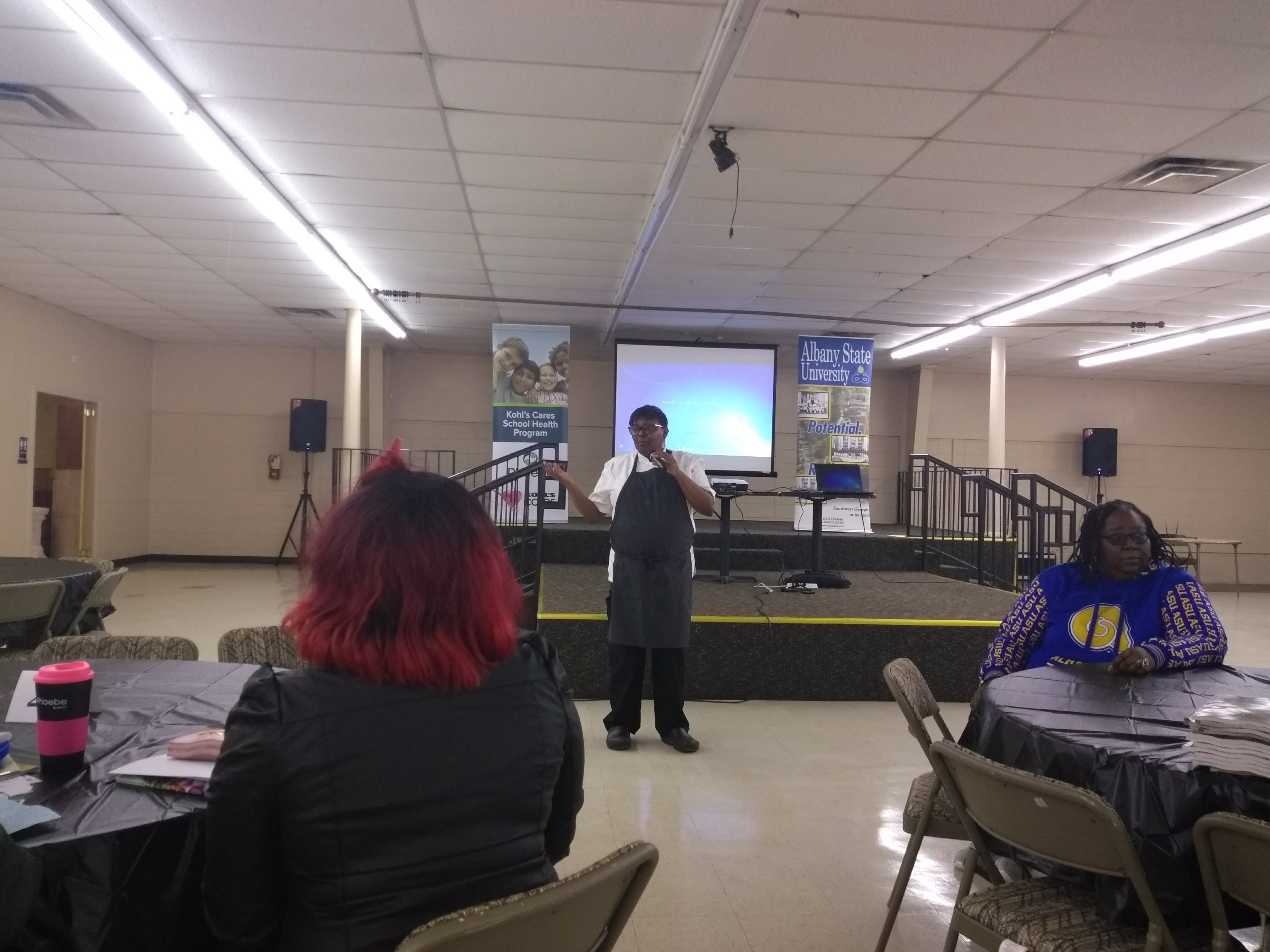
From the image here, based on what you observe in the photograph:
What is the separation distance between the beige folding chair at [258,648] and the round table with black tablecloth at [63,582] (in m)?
1.36

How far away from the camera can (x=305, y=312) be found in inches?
349

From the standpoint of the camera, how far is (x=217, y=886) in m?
1.10

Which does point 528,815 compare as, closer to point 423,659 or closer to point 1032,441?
point 423,659

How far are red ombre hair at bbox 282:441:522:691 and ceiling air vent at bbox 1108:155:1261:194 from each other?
4.76 m

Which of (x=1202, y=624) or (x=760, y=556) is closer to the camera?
(x=1202, y=624)

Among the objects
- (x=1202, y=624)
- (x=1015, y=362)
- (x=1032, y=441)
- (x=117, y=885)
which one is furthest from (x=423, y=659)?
(x=1032, y=441)

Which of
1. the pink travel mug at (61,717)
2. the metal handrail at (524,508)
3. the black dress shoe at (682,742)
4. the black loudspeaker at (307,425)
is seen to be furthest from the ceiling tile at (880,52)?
the black loudspeaker at (307,425)

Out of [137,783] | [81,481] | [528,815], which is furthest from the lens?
[81,481]

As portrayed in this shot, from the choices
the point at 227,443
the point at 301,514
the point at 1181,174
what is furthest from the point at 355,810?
the point at 227,443

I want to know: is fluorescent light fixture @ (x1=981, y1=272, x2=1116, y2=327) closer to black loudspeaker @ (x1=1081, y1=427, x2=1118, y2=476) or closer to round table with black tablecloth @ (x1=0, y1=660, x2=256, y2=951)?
black loudspeaker @ (x1=1081, y1=427, x2=1118, y2=476)

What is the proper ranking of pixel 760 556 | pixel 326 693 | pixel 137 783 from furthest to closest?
pixel 760 556 < pixel 137 783 < pixel 326 693

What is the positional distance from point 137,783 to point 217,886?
385 mm

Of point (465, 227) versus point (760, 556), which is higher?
point (465, 227)

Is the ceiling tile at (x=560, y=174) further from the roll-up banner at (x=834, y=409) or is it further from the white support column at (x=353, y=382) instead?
the white support column at (x=353, y=382)
